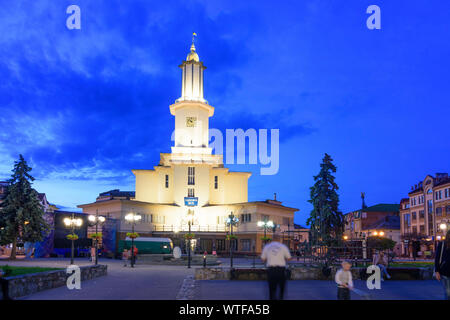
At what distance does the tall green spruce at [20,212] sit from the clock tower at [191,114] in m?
28.7

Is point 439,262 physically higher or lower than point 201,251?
higher

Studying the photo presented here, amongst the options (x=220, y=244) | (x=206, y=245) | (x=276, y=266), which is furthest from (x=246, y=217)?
(x=276, y=266)

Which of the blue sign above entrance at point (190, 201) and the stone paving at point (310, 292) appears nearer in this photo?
the stone paving at point (310, 292)

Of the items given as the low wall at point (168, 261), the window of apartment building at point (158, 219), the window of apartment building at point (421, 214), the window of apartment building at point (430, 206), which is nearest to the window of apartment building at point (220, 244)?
the window of apartment building at point (158, 219)

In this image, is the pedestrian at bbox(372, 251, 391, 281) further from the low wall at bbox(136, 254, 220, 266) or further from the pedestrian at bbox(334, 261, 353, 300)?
the low wall at bbox(136, 254, 220, 266)

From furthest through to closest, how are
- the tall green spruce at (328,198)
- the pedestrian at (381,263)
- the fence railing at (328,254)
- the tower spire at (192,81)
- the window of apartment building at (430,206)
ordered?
1. the tower spire at (192,81)
2. the window of apartment building at (430,206)
3. the tall green spruce at (328,198)
4. the fence railing at (328,254)
5. the pedestrian at (381,263)

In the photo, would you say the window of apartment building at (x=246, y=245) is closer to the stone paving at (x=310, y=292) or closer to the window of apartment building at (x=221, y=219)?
the window of apartment building at (x=221, y=219)

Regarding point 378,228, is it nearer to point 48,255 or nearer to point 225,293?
point 48,255

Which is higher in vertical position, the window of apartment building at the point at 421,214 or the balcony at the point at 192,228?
the window of apartment building at the point at 421,214

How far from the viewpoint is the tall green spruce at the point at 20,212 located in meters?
45.3

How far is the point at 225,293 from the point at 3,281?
7.78 m

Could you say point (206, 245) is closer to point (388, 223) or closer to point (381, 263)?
point (388, 223)

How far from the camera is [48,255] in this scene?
55.4 m
